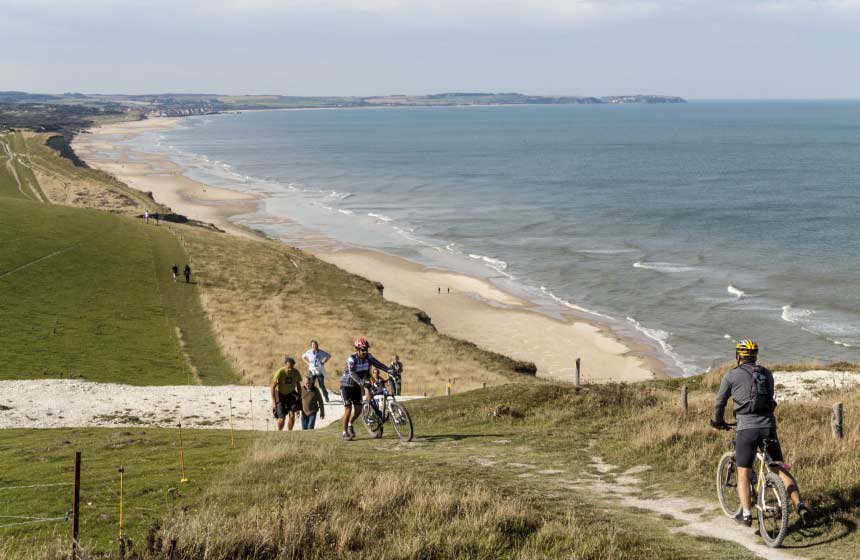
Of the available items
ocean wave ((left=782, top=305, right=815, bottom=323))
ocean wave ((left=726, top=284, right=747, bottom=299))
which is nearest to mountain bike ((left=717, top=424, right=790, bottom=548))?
ocean wave ((left=782, top=305, right=815, bottom=323))

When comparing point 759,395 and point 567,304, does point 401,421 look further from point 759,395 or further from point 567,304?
point 567,304

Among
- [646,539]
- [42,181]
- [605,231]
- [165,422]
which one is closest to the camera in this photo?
[646,539]

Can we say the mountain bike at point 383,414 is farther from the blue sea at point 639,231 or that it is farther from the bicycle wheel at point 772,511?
the blue sea at point 639,231

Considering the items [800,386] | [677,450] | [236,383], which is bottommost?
[236,383]

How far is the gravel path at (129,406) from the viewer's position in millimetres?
23705

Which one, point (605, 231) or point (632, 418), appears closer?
point (632, 418)

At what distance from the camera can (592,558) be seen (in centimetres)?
938

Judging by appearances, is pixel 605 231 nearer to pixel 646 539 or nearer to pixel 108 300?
pixel 108 300

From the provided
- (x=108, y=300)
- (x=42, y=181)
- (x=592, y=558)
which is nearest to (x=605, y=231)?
(x=108, y=300)

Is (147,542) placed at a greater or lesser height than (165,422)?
greater

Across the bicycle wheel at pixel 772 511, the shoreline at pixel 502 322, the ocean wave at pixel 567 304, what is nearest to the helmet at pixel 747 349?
the bicycle wheel at pixel 772 511

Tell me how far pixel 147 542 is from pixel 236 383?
2305 centimetres

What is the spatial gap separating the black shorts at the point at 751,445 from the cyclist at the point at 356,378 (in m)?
7.48

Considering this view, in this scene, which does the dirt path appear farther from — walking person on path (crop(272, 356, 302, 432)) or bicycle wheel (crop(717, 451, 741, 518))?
walking person on path (crop(272, 356, 302, 432))
